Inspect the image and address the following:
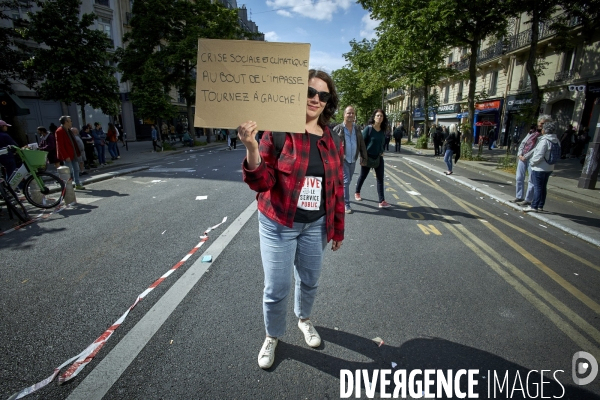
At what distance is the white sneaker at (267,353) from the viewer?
222cm

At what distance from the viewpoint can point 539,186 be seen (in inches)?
257

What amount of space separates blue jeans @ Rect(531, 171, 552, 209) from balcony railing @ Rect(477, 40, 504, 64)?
25241mm

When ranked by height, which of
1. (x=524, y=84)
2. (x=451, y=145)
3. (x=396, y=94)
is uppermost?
(x=396, y=94)

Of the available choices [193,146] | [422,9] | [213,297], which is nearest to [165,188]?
[213,297]

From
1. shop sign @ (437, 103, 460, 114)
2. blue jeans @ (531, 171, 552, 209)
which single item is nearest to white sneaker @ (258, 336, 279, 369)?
blue jeans @ (531, 171, 552, 209)

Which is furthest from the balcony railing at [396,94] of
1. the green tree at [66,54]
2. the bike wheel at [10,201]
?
A: the bike wheel at [10,201]

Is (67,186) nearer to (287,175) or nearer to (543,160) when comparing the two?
(287,175)

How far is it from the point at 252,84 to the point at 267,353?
189 cm

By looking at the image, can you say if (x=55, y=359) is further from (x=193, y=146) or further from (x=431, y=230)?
(x=193, y=146)

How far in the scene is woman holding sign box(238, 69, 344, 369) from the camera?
6.55 feet

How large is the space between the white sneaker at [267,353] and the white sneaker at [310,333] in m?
0.28

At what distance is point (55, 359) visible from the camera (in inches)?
89.6

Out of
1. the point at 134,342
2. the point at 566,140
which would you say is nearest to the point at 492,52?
the point at 566,140

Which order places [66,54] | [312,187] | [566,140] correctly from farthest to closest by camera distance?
[566,140], [66,54], [312,187]
